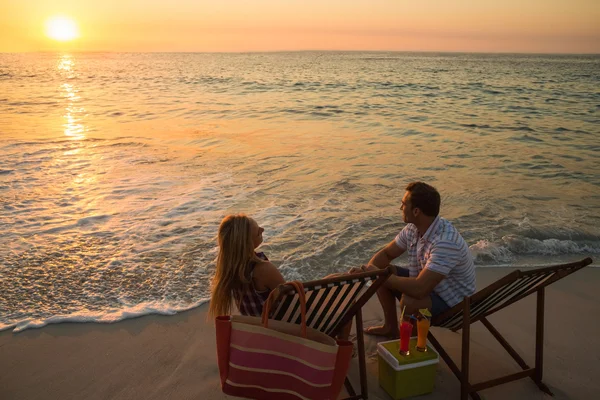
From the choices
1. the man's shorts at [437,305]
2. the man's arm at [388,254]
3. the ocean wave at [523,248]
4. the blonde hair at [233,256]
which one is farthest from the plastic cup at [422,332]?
the ocean wave at [523,248]

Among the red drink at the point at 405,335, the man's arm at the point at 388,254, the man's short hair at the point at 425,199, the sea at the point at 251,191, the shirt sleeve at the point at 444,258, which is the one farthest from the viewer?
the sea at the point at 251,191

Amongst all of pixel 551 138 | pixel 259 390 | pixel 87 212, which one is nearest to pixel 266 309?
pixel 259 390

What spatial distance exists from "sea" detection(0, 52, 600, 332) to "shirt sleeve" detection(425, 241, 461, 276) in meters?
2.36

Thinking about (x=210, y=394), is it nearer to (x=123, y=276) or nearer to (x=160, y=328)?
(x=160, y=328)

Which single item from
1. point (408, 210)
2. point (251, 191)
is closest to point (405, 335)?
point (408, 210)

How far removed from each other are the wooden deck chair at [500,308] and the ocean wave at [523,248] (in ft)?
8.46

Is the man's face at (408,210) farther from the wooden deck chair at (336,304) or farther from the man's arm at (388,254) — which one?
the wooden deck chair at (336,304)

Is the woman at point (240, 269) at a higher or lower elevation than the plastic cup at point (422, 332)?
higher

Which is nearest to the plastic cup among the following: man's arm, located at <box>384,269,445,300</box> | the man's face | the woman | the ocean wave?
man's arm, located at <box>384,269,445,300</box>

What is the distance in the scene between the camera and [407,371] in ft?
11.5

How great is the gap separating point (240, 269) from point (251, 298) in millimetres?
256

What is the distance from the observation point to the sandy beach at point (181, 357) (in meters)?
3.69

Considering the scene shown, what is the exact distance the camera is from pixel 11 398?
3.62 meters

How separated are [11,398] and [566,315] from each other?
4398 mm
